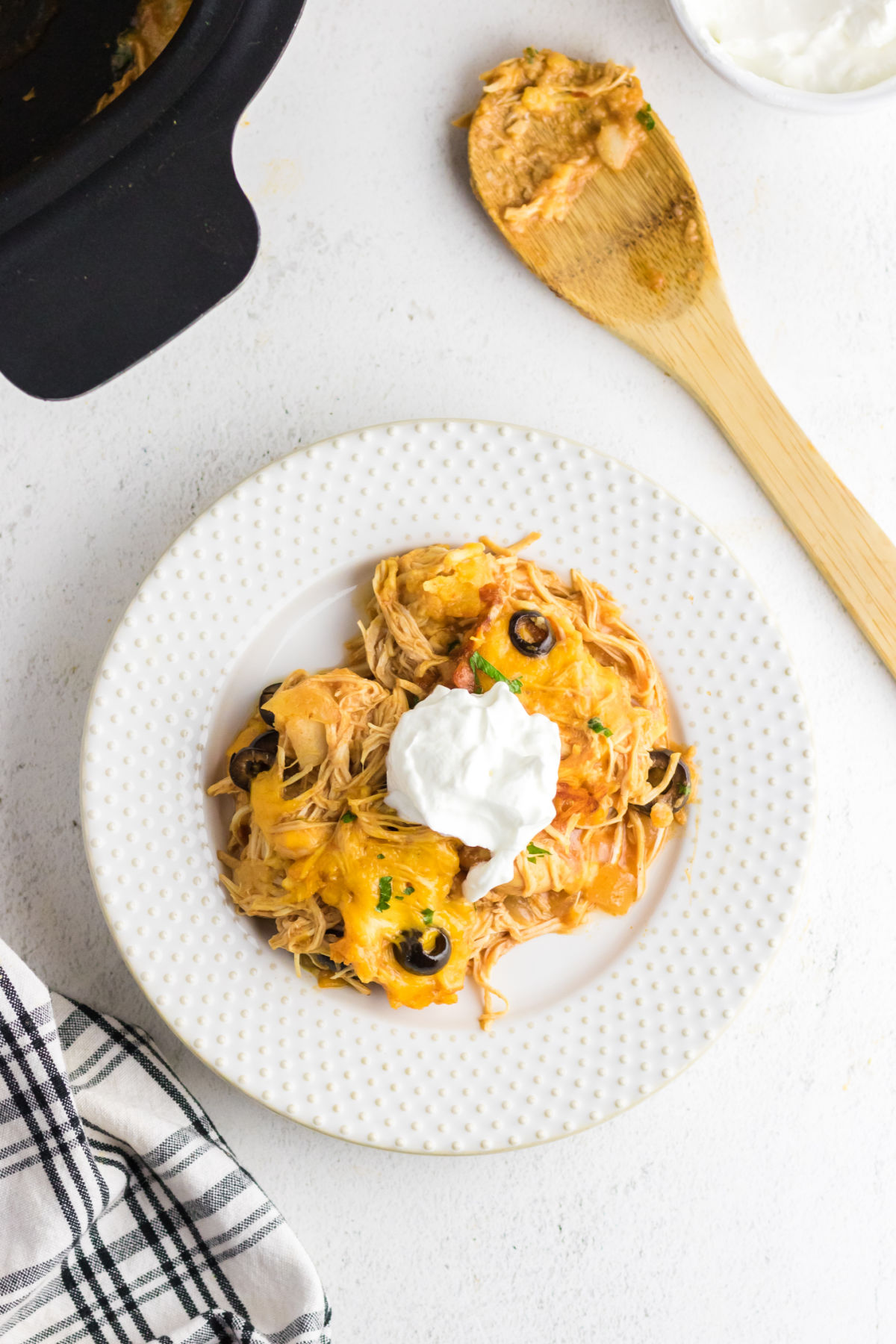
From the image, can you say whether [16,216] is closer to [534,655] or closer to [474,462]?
[474,462]

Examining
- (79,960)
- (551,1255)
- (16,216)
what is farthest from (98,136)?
(551,1255)

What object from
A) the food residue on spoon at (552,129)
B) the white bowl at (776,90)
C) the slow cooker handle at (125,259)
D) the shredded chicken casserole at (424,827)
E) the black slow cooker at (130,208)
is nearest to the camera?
the black slow cooker at (130,208)

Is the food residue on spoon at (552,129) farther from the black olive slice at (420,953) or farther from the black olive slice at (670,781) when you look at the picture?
the black olive slice at (420,953)

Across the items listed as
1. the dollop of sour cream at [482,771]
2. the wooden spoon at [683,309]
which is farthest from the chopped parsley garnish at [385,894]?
the wooden spoon at [683,309]

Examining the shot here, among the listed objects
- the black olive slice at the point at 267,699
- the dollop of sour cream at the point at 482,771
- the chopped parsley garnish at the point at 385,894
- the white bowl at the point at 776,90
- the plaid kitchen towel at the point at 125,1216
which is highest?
the white bowl at the point at 776,90

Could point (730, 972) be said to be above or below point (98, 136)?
below

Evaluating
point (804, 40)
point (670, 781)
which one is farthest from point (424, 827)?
point (804, 40)
